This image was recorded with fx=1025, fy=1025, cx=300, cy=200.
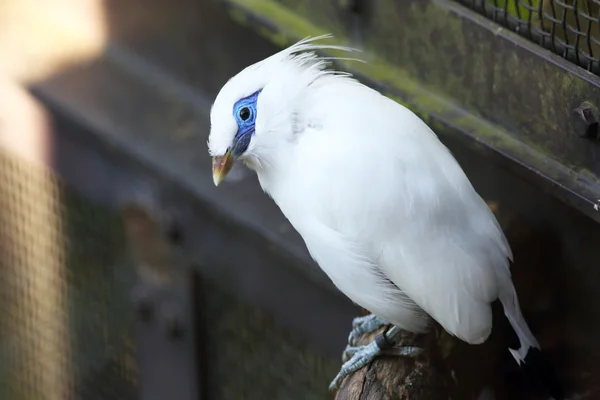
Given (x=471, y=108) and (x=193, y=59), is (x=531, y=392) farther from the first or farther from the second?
(x=193, y=59)

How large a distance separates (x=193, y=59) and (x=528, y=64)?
1.19 m

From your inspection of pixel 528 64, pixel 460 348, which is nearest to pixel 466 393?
pixel 460 348

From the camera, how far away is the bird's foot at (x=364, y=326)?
7.23 feet

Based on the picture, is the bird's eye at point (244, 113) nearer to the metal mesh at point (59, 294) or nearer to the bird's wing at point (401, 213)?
the bird's wing at point (401, 213)

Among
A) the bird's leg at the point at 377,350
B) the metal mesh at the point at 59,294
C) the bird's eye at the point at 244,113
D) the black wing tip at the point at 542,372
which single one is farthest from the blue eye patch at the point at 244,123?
the metal mesh at the point at 59,294

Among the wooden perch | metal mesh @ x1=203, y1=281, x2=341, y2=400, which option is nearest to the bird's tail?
the wooden perch

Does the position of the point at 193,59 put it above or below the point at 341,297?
above

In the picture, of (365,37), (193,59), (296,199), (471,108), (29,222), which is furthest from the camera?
(29,222)

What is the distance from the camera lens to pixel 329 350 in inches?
108

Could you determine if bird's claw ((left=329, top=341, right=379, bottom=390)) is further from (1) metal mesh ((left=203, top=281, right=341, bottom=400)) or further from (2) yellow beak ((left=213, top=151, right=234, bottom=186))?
(1) metal mesh ((left=203, top=281, right=341, bottom=400))

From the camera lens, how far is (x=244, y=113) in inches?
76.5

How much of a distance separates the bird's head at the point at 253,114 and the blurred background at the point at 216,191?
0.47 meters

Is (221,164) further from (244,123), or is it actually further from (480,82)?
(480,82)

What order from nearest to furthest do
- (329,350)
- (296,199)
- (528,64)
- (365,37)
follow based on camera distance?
(296,199)
(528,64)
(365,37)
(329,350)
